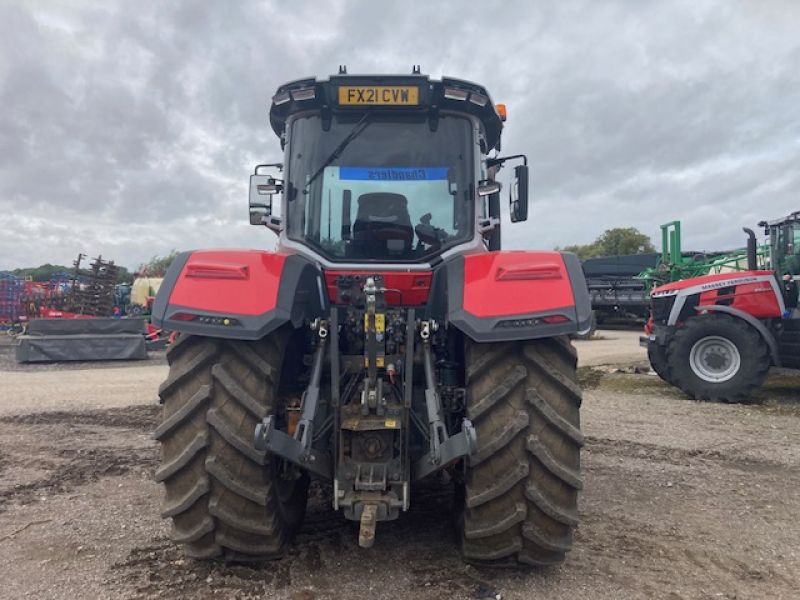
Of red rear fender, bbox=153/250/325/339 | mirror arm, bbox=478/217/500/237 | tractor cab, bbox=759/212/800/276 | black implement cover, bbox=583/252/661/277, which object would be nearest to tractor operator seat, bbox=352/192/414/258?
mirror arm, bbox=478/217/500/237

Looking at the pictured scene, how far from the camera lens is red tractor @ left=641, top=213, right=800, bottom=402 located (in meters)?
8.55

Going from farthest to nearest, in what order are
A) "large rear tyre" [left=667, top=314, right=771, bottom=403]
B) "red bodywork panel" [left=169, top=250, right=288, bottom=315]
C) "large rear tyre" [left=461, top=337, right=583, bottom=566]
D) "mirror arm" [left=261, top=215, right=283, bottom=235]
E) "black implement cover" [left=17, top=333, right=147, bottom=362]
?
"black implement cover" [left=17, top=333, right=147, bottom=362], "large rear tyre" [left=667, top=314, right=771, bottom=403], "mirror arm" [left=261, top=215, right=283, bottom=235], "red bodywork panel" [left=169, top=250, right=288, bottom=315], "large rear tyre" [left=461, top=337, right=583, bottom=566]

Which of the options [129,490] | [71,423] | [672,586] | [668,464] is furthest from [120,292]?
[672,586]

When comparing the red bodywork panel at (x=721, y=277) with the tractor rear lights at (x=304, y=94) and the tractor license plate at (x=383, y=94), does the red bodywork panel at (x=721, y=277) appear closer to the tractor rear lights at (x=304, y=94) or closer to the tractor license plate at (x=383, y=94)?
the tractor license plate at (x=383, y=94)

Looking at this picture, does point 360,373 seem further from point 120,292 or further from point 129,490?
point 120,292

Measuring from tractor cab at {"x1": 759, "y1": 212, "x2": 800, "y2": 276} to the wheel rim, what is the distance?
5.88 ft

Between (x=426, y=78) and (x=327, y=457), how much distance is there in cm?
228

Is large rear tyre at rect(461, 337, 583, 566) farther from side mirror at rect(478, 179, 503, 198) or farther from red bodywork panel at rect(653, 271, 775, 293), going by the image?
red bodywork panel at rect(653, 271, 775, 293)

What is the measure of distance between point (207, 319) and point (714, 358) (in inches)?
316

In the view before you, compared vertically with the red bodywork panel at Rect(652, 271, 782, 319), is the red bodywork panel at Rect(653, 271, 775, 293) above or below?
above

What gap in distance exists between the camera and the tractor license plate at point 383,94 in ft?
12.4

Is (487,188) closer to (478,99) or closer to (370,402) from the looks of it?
(478,99)

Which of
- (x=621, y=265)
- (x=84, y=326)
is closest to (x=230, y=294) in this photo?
(x=84, y=326)

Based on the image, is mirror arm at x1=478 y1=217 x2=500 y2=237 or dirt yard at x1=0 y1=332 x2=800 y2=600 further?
mirror arm at x1=478 y1=217 x2=500 y2=237
